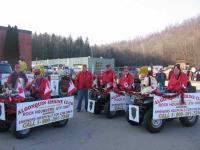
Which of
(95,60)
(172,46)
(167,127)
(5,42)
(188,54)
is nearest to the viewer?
(167,127)

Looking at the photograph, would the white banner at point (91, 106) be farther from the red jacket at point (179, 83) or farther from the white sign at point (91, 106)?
the red jacket at point (179, 83)

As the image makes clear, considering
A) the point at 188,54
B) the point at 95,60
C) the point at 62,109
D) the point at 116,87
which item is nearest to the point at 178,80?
the point at 116,87

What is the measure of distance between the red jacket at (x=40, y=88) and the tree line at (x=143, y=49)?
2650 inches

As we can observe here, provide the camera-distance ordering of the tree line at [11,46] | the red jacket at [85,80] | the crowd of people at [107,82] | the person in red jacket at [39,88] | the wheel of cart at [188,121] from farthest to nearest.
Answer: the tree line at [11,46] < the red jacket at [85,80] < the wheel of cart at [188,121] < the crowd of people at [107,82] < the person in red jacket at [39,88]

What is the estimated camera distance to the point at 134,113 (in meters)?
7.89

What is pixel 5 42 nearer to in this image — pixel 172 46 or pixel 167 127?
pixel 167 127

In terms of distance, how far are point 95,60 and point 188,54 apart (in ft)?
117

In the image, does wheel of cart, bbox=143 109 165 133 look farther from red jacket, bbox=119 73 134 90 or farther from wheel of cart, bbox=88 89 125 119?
red jacket, bbox=119 73 134 90

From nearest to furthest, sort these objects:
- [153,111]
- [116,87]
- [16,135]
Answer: [16,135]
[153,111]
[116,87]

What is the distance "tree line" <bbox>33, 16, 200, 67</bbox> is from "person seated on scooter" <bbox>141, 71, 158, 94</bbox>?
65657 mm

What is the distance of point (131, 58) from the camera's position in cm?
8975

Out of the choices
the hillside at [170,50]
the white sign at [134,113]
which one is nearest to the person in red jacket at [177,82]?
the white sign at [134,113]

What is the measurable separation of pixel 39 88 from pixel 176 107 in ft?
12.5

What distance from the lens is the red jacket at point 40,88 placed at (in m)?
7.75
